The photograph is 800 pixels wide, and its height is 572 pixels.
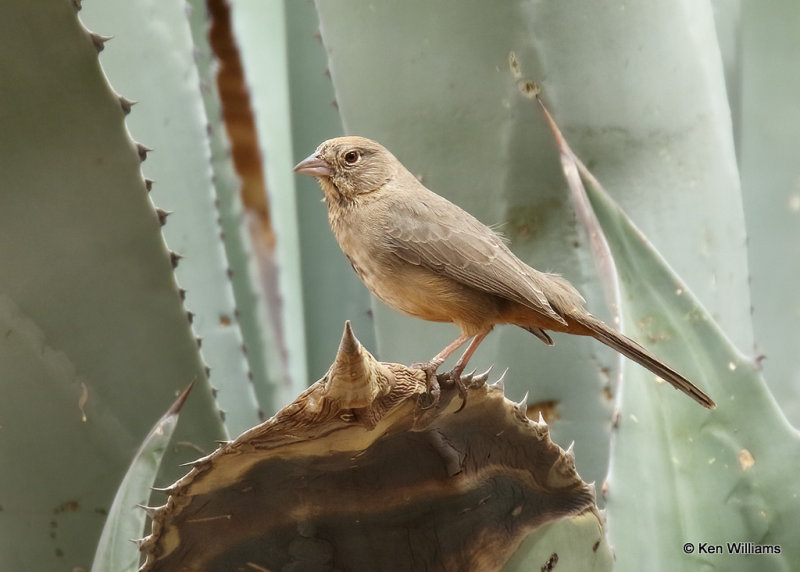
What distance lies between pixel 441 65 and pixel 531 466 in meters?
0.85

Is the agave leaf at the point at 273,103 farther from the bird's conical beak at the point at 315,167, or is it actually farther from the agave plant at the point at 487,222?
the bird's conical beak at the point at 315,167

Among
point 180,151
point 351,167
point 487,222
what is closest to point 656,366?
point 487,222

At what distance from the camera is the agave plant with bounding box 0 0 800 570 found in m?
1.33

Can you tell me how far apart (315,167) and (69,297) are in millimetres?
480

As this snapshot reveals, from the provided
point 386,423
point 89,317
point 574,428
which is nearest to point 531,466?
point 386,423

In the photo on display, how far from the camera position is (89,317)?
4.85 ft

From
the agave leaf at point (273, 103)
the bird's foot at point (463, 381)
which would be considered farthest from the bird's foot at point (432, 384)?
the agave leaf at point (273, 103)

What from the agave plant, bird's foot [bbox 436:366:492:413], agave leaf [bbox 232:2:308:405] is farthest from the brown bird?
agave leaf [bbox 232:2:308:405]

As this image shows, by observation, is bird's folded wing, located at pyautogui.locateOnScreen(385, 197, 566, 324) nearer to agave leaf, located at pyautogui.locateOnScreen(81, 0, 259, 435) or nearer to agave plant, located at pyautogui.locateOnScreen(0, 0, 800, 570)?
agave plant, located at pyautogui.locateOnScreen(0, 0, 800, 570)

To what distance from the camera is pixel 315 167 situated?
1686mm

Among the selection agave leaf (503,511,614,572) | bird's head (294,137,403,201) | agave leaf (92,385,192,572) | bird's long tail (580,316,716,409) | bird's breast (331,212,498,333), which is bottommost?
agave leaf (503,511,614,572)

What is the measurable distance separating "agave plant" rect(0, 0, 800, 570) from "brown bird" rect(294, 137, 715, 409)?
0.10 m

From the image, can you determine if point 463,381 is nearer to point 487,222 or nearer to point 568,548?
point 568,548

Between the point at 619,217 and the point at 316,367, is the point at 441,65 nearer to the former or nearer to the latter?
the point at 619,217
